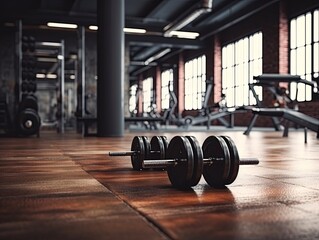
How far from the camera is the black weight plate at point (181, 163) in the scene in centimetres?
120

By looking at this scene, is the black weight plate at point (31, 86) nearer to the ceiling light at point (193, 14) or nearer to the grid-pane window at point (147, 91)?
the ceiling light at point (193, 14)

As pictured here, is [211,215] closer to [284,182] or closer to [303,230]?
[303,230]

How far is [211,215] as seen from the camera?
919 mm

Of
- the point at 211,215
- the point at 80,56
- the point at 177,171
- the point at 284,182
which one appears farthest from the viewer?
the point at 80,56

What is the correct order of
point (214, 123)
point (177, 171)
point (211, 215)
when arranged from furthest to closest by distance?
point (214, 123)
point (177, 171)
point (211, 215)

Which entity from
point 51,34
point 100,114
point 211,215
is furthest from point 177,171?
point 51,34

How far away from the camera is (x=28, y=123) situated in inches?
205

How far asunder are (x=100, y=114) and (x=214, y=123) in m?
8.67

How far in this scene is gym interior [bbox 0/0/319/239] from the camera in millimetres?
893

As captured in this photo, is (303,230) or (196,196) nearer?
(303,230)

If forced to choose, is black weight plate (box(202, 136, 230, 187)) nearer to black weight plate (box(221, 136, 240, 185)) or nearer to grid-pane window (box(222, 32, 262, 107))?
black weight plate (box(221, 136, 240, 185))

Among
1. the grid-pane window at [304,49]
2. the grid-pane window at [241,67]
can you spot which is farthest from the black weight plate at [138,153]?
the grid-pane window at [241,67]

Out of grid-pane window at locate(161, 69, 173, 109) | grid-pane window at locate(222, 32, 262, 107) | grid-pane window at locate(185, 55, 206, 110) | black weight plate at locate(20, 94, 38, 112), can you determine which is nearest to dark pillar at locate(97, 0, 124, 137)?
black weight plate at locate(20, 94, 38, 112)

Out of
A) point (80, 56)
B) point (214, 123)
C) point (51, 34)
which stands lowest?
point (214, 123)
